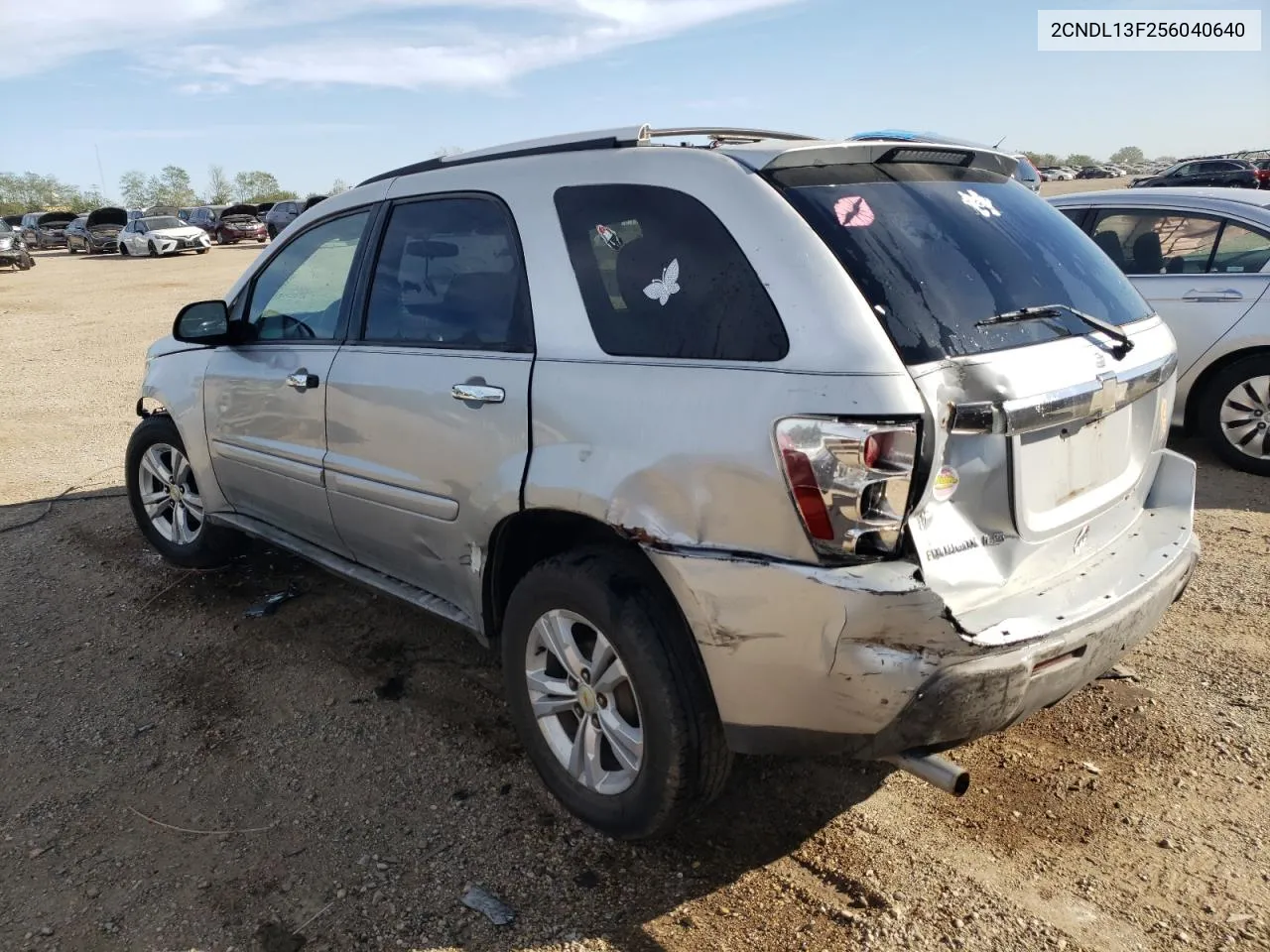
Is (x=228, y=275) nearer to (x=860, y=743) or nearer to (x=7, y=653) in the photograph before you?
(x=7, y=653)

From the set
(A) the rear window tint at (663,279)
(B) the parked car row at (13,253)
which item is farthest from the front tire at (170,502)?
(B) the parked car row at (13,253)

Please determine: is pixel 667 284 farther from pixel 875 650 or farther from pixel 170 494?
pixel 170 494

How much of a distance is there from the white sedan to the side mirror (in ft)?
108

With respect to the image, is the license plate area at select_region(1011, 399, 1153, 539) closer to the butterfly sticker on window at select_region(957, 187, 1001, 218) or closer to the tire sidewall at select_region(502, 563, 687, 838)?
the butterfly sticker on window at select_region(957, 187, 1001, 218)

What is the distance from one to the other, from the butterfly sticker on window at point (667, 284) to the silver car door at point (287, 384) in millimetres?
1548

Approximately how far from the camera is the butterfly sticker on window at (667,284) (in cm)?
251

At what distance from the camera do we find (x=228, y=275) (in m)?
24.5

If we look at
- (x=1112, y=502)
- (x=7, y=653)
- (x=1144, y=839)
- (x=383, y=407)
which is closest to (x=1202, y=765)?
(x=1144, y=839)

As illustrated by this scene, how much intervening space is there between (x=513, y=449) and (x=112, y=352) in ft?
39.5

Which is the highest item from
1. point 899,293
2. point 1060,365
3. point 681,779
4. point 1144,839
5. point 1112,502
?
point 899,293

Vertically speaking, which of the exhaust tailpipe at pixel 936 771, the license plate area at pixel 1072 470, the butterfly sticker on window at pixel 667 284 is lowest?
the exhaust tailpipe at pixel 936 771

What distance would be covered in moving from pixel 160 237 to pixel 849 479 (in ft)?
118

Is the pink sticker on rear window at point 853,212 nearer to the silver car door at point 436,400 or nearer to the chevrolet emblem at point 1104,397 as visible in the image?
the chevrolet emblem at point 1104,397

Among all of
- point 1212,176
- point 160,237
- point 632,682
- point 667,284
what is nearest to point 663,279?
point 667,284
